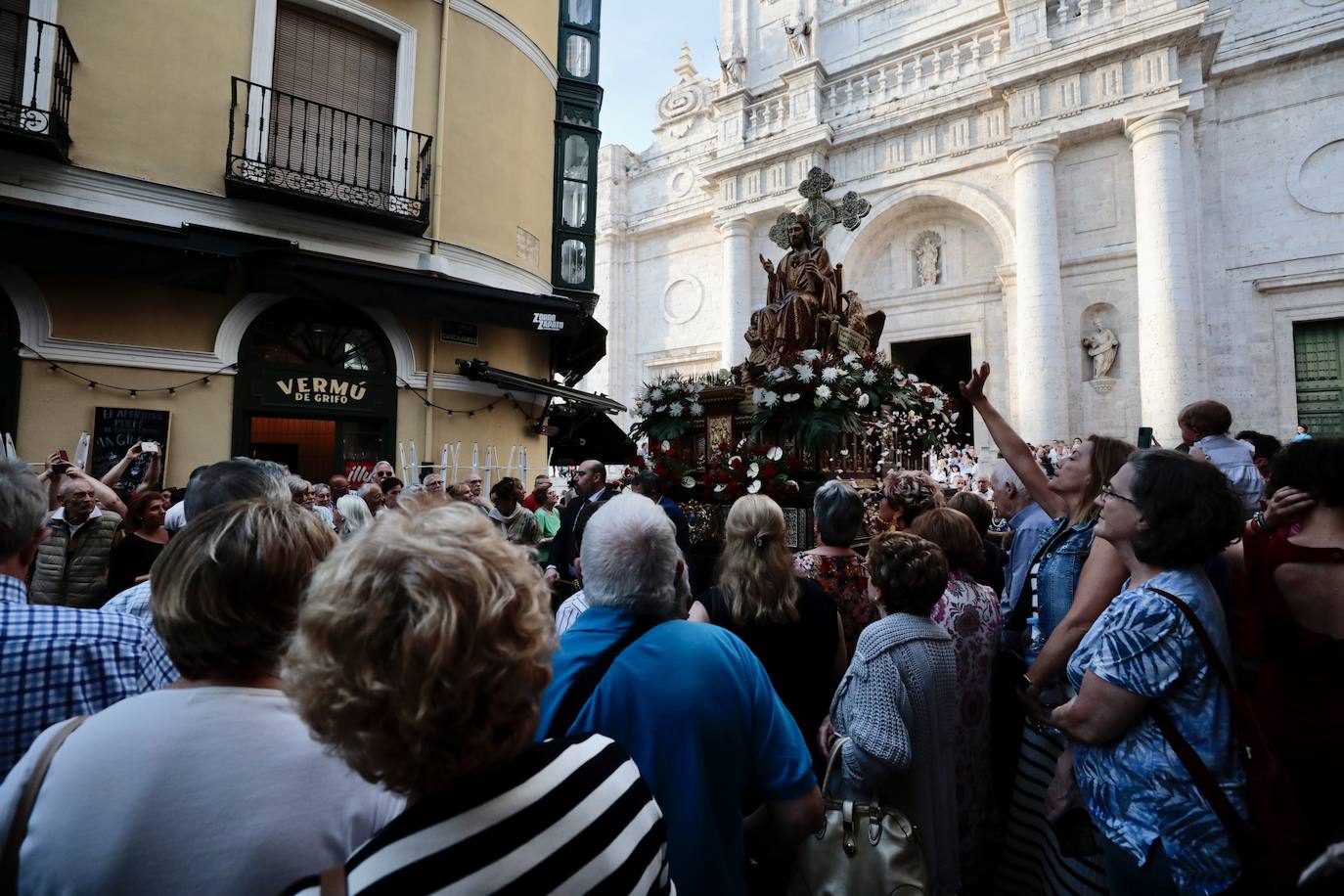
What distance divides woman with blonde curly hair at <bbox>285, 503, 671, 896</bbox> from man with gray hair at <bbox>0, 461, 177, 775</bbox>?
38.7 inches

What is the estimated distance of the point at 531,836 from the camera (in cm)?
99

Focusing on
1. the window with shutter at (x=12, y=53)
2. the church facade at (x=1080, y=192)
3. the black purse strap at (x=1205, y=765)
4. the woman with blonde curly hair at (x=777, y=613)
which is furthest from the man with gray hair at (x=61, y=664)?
the church facade at (x=1080, y=192)

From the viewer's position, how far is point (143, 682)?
1.67m

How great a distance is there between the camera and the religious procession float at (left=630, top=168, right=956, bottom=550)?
5.55 m

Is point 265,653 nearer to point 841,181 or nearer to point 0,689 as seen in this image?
point 0,689

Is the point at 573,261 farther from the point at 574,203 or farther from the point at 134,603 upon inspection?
the point at 134,603

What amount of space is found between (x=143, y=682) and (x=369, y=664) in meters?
1.21

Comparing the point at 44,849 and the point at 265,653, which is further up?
the point at 265,653

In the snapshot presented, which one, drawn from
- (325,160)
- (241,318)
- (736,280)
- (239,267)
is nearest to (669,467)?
(241,318)

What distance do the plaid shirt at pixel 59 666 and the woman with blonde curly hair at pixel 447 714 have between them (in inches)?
38.7

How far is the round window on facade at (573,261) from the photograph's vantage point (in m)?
11.5

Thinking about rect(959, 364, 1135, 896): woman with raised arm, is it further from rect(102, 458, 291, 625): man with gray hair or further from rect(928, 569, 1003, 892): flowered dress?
rect(102, 458, 291, 625): man with gray hair

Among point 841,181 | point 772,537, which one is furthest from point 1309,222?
point 772,537

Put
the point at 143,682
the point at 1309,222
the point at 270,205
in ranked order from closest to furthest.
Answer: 1. the point at 143,682
2. the point at 270,205
3. the point at 1309,222
